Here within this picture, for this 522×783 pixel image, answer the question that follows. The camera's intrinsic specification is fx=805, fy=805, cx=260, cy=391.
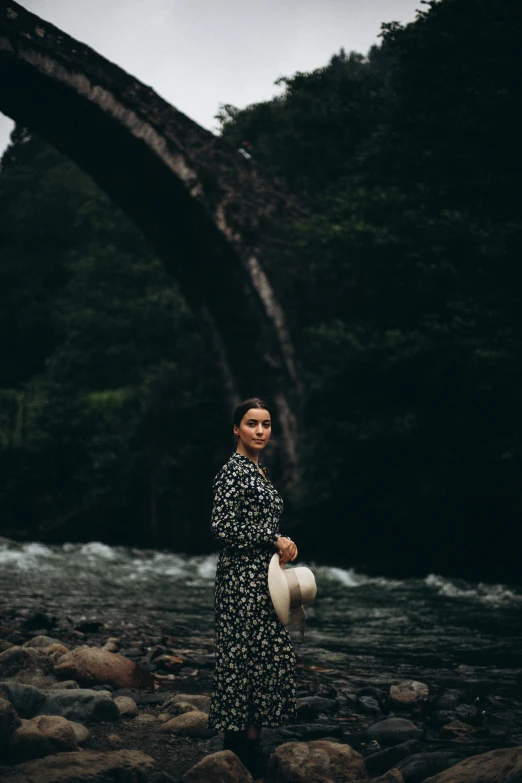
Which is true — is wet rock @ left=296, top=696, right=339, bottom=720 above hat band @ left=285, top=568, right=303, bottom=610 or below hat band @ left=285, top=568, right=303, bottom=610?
below

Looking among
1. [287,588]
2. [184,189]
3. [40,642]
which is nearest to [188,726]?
[287,588]

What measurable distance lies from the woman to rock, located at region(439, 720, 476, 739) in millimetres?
852

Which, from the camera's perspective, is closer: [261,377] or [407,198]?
[407,198]

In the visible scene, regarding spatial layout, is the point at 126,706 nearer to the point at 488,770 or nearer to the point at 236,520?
the point at 236,520

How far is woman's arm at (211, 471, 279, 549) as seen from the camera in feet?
10.1

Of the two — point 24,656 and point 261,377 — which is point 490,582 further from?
point 24,656

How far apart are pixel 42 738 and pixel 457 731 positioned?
177 cm

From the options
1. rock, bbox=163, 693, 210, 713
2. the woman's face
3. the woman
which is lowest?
rock, bbox=163, 693, 210, 713

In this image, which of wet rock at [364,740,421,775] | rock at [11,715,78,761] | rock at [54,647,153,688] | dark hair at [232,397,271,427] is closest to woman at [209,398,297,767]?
dark hair at [232,397,271,427]

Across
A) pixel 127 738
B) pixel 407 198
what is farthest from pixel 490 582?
pixel 127 738

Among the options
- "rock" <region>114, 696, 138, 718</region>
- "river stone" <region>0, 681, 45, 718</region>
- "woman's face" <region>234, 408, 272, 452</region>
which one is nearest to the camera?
"woman's face" <region>234, 408, 272, 452</region>

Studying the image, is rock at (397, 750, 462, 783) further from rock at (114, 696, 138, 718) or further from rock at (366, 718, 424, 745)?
rock at (114, 696, 138, 718)

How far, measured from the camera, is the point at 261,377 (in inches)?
542

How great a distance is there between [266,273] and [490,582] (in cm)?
625
